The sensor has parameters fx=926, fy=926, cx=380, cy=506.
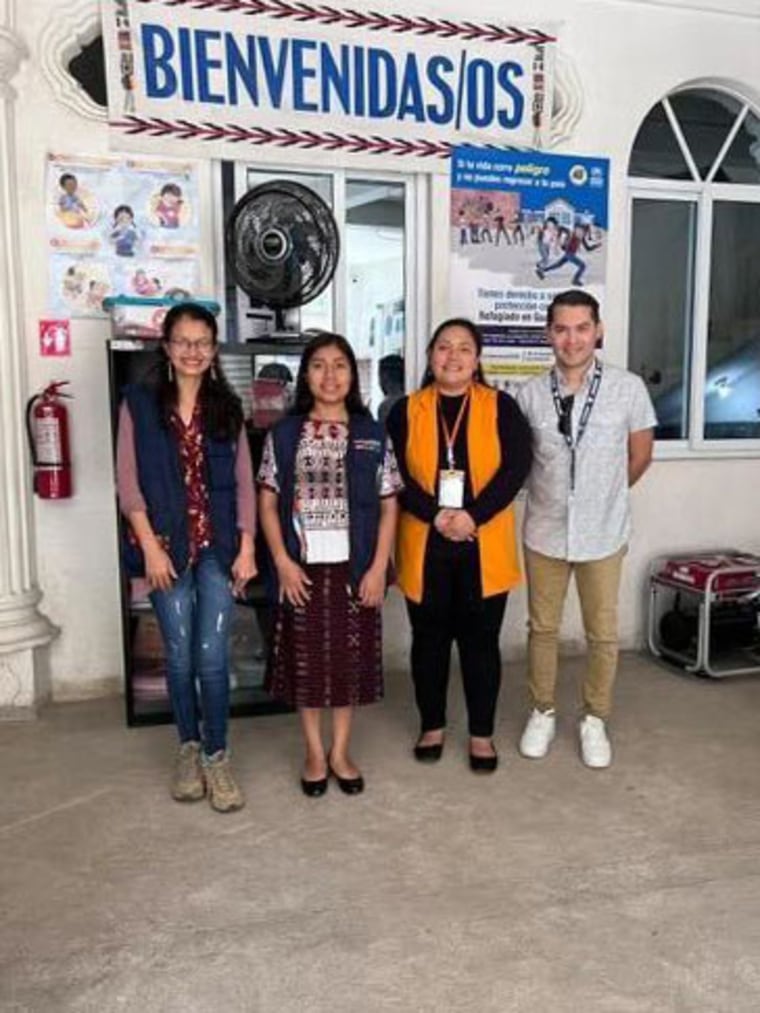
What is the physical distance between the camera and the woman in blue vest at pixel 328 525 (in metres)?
2.70

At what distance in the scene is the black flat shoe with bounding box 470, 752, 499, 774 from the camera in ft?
9.66

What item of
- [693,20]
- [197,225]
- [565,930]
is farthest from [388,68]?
[565,930]

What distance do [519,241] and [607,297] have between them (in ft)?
1.63

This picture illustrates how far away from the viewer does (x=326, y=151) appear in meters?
3.65

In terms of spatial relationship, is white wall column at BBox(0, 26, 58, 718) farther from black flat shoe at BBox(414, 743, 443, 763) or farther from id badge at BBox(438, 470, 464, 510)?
id badge at BBox(438, 470, 464, 510)

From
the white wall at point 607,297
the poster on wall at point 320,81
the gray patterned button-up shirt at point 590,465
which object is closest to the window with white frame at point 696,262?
the white wall at point 607,297

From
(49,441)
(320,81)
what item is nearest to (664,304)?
(320,81)

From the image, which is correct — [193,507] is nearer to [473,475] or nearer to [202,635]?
[202,635]

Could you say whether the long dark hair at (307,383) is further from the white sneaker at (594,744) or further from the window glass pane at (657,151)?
the window glass pane at (657,151)

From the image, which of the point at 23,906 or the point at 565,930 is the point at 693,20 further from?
the point at 23,906

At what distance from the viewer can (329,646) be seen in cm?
275

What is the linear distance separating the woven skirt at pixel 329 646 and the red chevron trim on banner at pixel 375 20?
7.20 ft

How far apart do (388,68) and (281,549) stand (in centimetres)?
212

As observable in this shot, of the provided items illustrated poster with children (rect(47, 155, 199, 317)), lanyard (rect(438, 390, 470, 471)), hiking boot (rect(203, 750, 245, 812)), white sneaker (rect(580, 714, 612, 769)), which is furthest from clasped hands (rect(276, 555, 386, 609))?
illustrated poster with children (rect(47, 155, 199, 317))
